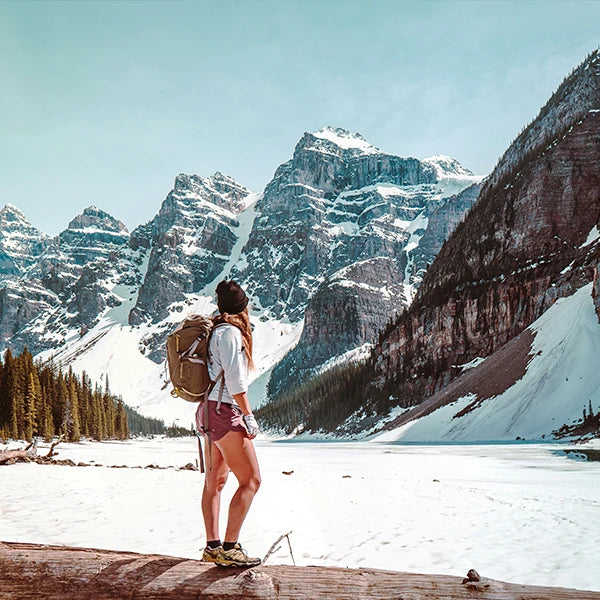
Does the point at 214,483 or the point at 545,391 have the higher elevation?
the point at 214,483

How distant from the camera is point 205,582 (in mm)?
3971

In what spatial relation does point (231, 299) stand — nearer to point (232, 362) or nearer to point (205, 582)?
point (232, 362)

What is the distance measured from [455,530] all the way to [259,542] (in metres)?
3.66

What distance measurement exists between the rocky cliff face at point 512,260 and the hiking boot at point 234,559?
67299 mm

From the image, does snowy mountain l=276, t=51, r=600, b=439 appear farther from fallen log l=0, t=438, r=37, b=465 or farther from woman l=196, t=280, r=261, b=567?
woman l=196, t=280, r=261, b=567

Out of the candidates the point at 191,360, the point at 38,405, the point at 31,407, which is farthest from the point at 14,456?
the point at 38,405

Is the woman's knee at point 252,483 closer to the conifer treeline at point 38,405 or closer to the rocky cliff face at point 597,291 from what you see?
the conifer treeline at point 38,405

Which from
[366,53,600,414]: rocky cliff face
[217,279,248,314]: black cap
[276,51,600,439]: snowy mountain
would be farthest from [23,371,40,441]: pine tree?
[366,53,600,414]: rocky cliff face

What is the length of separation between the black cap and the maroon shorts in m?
1.04

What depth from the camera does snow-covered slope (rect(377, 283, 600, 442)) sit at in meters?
45.7

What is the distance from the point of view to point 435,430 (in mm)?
61000

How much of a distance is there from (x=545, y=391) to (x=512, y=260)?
43454mm

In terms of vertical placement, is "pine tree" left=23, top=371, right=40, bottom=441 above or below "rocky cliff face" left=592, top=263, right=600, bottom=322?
below

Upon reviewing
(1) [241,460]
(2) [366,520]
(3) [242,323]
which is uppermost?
(3) [242,323]
